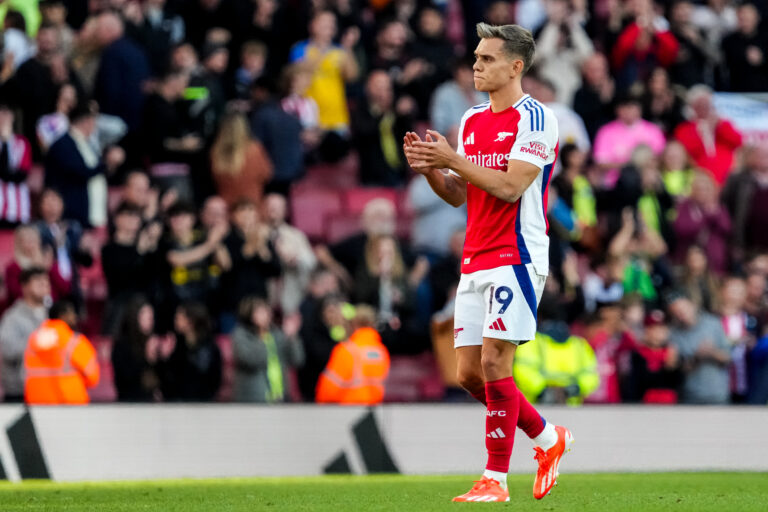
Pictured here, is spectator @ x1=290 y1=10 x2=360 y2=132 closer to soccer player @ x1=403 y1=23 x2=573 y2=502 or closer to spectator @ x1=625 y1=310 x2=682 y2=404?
spectator @ x1=625 y1=310 x2=682 y2=404

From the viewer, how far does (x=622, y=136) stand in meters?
17.3

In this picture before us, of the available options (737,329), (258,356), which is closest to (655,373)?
(737,329)

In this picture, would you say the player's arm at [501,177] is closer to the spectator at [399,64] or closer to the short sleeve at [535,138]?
the short sleeve at [535,138]

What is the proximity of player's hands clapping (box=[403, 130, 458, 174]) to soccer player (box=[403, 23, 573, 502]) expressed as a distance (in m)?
0.02

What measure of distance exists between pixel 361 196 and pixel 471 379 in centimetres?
903

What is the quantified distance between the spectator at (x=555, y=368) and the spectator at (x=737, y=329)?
173cm

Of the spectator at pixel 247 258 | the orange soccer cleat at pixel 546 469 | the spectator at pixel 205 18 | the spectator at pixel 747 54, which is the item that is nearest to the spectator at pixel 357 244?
the spectator at pixel 247 258

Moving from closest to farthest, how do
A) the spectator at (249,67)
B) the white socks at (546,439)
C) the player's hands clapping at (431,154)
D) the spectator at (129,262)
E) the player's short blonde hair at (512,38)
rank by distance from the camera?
1. the player's hands clapping at (431,154)
2. the player's short blonde hair at (512,38)
3. the white socks at (546,439)
4. the spectator at (129,262)
5. the spectator at (249,67)

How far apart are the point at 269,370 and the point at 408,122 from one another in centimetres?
431

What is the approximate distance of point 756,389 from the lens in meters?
14.0

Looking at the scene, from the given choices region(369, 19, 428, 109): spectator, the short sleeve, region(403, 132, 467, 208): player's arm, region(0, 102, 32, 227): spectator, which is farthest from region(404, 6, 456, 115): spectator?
the short sleeve

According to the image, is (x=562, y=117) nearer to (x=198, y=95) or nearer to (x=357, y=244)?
(x=357, y=244)

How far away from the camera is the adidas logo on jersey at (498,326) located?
24.1 ft

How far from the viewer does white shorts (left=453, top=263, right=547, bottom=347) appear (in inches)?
291
